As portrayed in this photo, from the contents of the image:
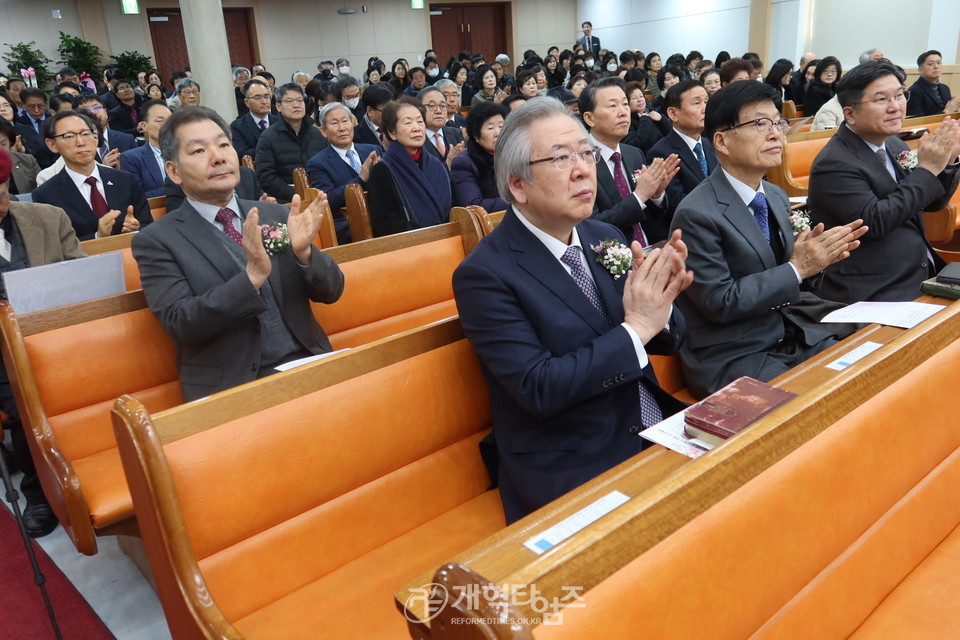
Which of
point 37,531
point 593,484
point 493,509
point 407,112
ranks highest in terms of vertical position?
point 407,112

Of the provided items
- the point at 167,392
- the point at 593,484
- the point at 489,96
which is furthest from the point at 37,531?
the point at 489,96

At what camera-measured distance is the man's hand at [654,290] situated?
1.55 metres

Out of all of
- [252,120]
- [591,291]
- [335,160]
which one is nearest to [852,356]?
[591,291]

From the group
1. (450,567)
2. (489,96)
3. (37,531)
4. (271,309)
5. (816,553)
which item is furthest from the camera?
(489,96)

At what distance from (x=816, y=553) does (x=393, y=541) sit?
871 mm

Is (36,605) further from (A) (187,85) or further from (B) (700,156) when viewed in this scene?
(A) (187,85)

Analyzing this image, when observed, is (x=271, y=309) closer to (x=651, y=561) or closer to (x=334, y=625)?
(x=334, y=625)

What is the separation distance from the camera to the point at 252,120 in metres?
6.59

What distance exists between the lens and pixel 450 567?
0.83m

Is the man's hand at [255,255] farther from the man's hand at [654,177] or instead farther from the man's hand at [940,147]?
the man's hand at [940,147]

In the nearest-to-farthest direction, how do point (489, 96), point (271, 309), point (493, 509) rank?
point (493, 509), point (271, 309), point (489, 96)

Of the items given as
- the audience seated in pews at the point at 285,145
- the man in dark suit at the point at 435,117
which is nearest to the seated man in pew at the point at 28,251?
the audience seated in pews at the point at 285,145

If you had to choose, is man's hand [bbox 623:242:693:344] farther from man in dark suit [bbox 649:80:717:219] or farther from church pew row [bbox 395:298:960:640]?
man in dark suit [bbox 649:80:717:219]

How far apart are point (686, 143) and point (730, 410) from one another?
2.77m
